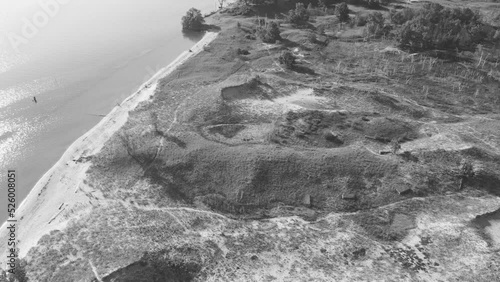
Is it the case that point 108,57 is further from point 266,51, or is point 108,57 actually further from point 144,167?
point 144,167

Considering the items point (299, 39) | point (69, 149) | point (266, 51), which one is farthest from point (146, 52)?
point (69, 149)

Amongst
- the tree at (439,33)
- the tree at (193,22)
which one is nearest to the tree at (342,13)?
the tree at (439,33)

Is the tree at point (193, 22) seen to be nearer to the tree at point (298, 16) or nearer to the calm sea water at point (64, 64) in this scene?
the calm sea water at point (64, 64)

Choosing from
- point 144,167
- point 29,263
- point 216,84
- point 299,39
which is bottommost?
point 29,263

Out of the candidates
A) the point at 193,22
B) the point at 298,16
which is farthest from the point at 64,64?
the point at 298,16

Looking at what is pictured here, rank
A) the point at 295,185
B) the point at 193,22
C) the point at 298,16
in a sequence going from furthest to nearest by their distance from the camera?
1. the point at 193,22
2. the point at 298,16
3. the point at 295,185

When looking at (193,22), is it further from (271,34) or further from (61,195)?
(61,195)

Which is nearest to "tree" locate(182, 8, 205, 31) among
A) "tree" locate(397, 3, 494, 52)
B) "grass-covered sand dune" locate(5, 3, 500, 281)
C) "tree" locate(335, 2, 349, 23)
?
"tree" locate(335, 2, 349, 23)

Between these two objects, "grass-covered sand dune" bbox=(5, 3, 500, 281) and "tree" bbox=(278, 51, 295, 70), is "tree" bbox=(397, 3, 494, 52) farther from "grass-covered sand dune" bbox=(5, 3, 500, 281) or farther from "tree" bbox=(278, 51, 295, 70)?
"tree" bbox=(278, 51, 295, 70)
